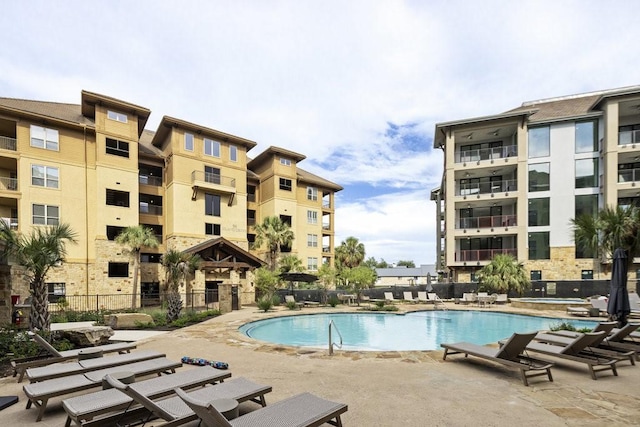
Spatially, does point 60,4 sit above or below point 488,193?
above

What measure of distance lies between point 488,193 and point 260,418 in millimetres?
28617

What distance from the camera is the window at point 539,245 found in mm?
26344

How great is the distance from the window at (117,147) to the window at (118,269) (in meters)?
7.84

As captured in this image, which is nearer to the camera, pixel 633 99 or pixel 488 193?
pixel 633 99

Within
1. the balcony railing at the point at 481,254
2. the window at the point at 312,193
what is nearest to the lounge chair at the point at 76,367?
the balcony railing at the point at 481,254

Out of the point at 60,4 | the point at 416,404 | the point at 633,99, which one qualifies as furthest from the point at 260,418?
the point at 633,99

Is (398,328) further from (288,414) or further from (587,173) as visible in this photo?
(587,173)

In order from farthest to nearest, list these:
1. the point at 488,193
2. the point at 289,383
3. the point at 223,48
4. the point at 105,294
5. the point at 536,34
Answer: the point at 488,193, the point at 105,294, the point at 223,48, the point at 536,34, the point at 289,383

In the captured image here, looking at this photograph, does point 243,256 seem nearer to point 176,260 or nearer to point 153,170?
point 176,260

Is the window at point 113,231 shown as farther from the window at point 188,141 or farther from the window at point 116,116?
the window at point 188,141

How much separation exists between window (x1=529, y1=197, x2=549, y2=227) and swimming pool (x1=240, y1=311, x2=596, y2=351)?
13.2 metres

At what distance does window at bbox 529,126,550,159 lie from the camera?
2686cm

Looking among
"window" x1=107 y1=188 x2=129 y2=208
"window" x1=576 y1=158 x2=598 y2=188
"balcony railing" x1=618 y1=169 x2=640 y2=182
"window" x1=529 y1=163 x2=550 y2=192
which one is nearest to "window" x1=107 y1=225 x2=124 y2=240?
"window" x1=107 y1=188 x2=129 y2=208

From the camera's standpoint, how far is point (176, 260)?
15.4 m
